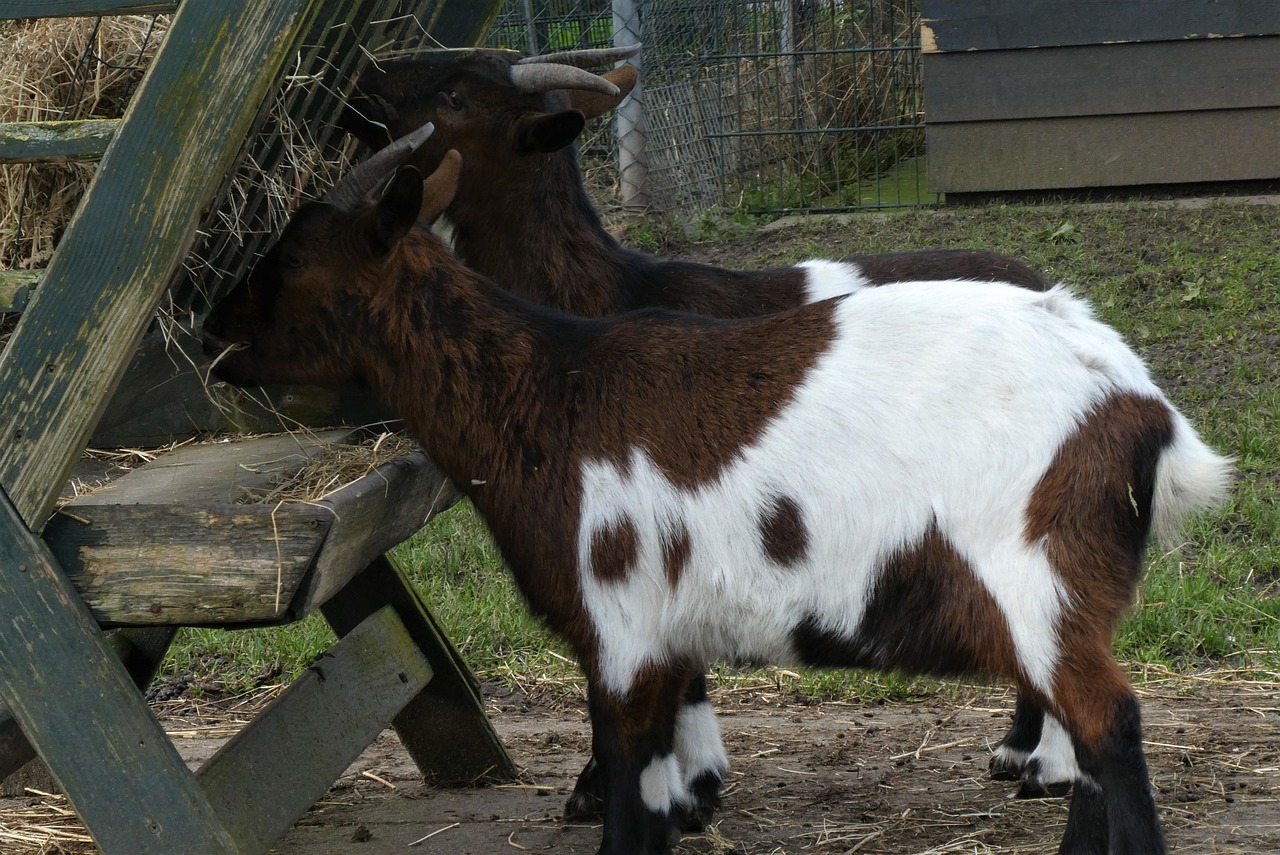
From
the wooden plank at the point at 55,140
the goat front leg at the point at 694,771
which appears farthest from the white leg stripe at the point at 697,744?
the wooden plank at the point at 55,140

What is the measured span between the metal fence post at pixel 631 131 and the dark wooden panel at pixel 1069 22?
6.72 feet

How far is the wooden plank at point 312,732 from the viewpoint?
341 cm

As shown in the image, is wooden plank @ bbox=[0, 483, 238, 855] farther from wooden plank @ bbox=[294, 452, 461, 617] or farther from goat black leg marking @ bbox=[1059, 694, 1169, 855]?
goat black leg marking @ bbox=[1059, 694, 1169, 855]

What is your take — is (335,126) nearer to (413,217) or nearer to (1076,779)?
(413,217)

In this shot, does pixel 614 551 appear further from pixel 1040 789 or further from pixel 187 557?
pixel 1040 789

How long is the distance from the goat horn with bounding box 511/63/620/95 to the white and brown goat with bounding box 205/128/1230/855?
109 cm

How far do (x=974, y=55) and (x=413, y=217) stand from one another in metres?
7.51

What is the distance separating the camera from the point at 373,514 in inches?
134

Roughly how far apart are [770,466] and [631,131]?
7.00 metres

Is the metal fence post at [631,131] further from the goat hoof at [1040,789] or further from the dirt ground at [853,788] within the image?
the goat hoof at [1040,789]

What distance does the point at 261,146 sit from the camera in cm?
398

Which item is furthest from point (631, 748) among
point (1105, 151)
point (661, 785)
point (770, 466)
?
point (1105, 151)

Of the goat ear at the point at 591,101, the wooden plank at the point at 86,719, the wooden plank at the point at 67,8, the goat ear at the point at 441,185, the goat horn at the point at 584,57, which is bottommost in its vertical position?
the wooden plank at the point at 86,719

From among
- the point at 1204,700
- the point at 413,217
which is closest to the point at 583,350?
the point at 413,217
